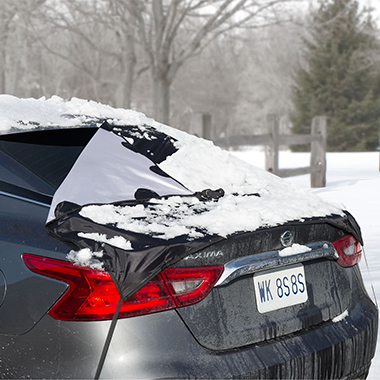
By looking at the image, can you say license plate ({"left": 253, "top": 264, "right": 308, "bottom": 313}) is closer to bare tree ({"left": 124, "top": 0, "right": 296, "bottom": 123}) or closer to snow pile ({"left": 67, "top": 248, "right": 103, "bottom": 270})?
snow pile ({"left": 67, "top": 248, "right": 103, "bottom": 270})

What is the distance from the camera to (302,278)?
7.15 ft

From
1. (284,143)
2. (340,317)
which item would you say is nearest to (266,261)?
(340,317)

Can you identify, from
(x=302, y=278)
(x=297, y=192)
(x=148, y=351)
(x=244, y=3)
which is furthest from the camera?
(x=244, y=3)

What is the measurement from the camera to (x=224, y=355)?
189cm

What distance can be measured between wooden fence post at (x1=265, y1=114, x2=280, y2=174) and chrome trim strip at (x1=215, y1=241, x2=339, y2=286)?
8.39 meters

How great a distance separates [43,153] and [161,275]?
0.91m

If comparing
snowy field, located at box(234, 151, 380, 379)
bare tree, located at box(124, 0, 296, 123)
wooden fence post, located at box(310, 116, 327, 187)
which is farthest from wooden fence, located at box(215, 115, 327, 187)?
bare tree, located at box(124, 0, 296, 123)

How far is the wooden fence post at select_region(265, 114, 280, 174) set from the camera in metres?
10.6

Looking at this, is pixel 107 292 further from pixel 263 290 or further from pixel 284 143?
pixel 284 143

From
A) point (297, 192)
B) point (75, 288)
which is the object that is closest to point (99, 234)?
point (75, 288)

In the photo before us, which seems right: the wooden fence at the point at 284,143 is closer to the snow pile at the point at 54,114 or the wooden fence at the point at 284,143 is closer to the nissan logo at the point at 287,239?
the snow pile at the point at 54,114

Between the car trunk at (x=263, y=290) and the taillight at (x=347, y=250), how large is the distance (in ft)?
0.11

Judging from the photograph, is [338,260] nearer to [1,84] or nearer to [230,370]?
[230,370]

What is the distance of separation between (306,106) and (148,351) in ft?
132
